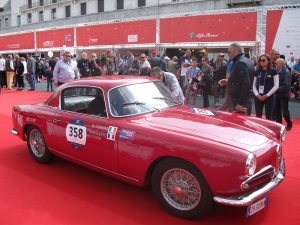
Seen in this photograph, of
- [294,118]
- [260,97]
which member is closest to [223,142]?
[260,97]

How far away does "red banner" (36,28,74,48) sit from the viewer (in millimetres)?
27734

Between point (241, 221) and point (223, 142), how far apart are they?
88 cm

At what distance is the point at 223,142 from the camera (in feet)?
10.6

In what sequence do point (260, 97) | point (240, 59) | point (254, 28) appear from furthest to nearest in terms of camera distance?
point (254, 28) < point (260, 97) < point (240, 59)

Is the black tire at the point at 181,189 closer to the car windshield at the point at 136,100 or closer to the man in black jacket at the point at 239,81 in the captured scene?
the car windshield at the point at 136,100

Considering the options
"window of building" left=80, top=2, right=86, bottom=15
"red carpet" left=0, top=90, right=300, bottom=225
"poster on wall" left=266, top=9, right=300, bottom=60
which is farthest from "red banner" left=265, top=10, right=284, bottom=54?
"window of building" left=80, top=2, right=86, bottom=15

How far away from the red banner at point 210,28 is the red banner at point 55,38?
33.2ft

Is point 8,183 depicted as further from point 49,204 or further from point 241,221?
point 241,221

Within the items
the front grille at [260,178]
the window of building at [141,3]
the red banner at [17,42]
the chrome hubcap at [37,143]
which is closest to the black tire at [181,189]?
the front grille at [260,178]

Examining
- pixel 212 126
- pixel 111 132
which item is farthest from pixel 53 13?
pixel 212 126

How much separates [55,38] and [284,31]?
20.3 meters

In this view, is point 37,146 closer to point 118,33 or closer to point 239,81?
point 239,81

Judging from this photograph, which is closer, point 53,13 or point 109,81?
point 109,81

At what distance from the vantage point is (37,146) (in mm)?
5160
